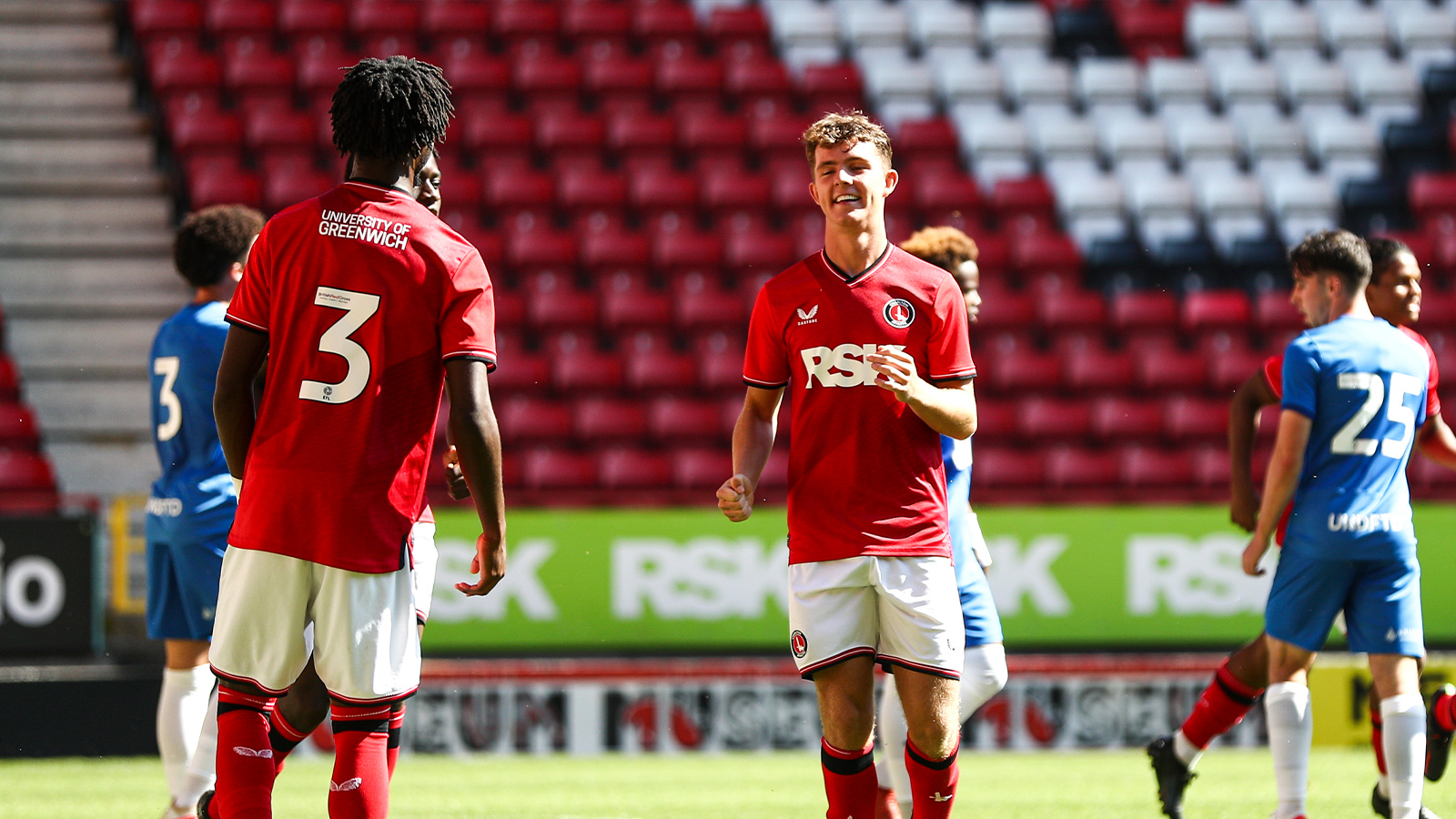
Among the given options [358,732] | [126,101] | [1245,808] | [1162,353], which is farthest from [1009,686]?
[126,101]

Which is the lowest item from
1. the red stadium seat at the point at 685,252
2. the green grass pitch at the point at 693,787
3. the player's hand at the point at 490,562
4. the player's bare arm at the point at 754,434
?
the green grass pitch at the point at 693,787

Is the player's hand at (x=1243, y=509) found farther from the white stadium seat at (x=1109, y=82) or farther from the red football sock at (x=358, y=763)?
the white stadium seat at (x=1109, y=82)

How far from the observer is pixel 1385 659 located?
4.50m

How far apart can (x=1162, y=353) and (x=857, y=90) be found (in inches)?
142

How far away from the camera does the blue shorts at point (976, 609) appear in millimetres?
4594

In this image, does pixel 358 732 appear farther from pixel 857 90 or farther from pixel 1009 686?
pixel 857 90

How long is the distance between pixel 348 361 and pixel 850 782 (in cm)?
155

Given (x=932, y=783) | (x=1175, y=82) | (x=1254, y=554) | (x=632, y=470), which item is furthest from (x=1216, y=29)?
(x=932, y=783)

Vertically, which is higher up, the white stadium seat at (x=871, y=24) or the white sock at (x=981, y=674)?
the white stadium seat at (x=871, y=24)

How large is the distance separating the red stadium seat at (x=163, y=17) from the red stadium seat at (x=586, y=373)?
4.74 meters

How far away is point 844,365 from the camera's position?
3.74m

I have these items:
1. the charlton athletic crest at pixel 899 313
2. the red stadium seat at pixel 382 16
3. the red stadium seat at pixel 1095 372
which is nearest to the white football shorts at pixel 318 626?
the charlton athletic crest at pixel 899 313

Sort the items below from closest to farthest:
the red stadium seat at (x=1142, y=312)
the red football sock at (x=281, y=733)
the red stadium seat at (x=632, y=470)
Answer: the red football sock at (x=281, y=733), the red stadium seat at (x=632, y=470), the red stadium seat at (x=1142, y=312)

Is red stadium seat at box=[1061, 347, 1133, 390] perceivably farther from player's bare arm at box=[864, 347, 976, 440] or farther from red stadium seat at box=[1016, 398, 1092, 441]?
player's bare arm at box=[864, 347, 976, 440]
